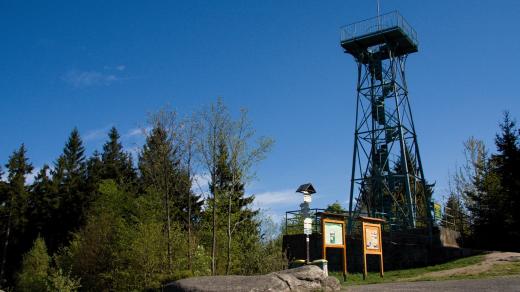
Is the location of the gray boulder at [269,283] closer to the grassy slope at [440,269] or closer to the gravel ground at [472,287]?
the gravel ground at [472,287]

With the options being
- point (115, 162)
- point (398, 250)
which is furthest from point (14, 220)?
point (398, 250)

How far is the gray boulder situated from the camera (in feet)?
42.0

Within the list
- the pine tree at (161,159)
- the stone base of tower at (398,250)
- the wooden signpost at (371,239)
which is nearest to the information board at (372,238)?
the wooden signpost at (371,239)

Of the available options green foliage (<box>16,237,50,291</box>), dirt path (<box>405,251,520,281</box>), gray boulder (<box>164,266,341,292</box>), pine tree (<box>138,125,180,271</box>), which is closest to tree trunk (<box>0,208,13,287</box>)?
green foliage (<box>16,237,50,291</box>)

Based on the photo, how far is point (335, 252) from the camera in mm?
26344

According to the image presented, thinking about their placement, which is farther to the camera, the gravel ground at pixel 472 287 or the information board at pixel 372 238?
the information board at pixel 372 238

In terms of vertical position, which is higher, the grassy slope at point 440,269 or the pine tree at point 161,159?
the pine tree at point 161,159

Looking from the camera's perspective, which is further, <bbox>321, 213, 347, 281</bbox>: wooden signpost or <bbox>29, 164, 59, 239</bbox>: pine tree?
<bbox>29, 164, 59, 239</bbox>: pine tree

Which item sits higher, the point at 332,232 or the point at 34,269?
the point at 332,232

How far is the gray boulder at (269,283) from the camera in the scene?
504 inches

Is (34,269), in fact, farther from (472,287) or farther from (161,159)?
(472,287)

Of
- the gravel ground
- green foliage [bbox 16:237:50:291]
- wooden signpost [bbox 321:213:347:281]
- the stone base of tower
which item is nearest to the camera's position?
the gravel ground

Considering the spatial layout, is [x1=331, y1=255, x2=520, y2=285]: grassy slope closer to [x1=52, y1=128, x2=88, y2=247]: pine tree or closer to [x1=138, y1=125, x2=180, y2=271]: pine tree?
[x1=138, y1=125, x2=180, y2=271]: pine tree

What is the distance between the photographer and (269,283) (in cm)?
1300
